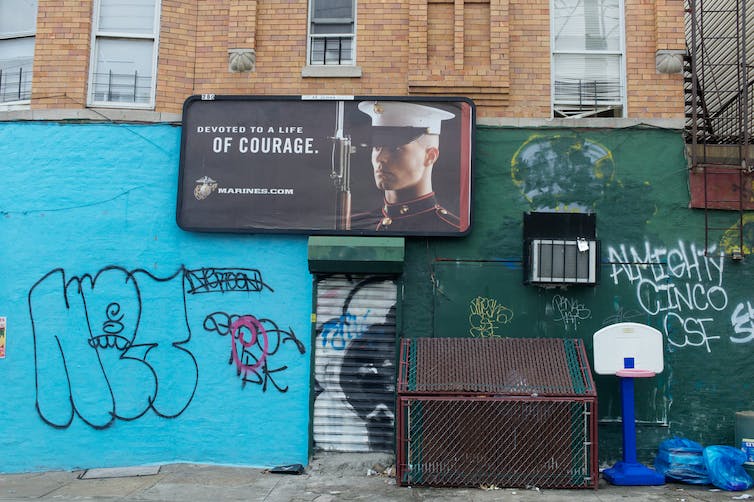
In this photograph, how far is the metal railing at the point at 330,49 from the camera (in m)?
8.55

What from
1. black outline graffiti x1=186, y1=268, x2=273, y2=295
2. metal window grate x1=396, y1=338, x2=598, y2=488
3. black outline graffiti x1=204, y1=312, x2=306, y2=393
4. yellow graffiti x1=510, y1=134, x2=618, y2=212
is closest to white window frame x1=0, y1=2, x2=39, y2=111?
black outline graffiti x1=186, y1=268, x2=273, y2=295

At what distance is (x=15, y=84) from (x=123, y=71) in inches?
Result: 55.4

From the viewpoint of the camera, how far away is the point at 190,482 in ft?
23.6

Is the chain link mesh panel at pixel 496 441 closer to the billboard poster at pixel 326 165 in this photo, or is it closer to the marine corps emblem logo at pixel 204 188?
the billboard poster at pixel 326 165

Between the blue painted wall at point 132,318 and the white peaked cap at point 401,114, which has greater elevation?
the white peaked cap at point 401,114

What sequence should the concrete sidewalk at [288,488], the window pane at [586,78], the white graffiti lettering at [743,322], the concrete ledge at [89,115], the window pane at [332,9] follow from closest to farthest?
1. the concrete sidewalk at [288,488]
2. the white graffiti lettering at [743,322]
3. the concrete ledge at [89,115]
4. the window pane at [586,78]
5. the window pane at [332,9]

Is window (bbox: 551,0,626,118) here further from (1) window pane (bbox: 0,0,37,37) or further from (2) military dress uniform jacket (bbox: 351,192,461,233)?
(1) window pane (bbox: 0,0,37,37)

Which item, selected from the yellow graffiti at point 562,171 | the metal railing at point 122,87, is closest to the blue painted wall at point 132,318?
the metal railing at point 122,87

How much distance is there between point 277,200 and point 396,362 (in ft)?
7.80

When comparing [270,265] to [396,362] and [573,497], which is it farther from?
[573,497]

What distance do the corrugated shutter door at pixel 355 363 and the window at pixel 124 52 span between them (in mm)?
3471

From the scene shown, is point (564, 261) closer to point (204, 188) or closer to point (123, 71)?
point (204, 188)

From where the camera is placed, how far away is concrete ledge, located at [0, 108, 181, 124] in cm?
823

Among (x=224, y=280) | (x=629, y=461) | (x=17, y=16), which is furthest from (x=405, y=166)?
(x=17, y=16)
